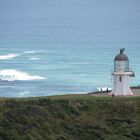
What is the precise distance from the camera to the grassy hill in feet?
112

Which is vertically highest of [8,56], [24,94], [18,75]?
[8,56]

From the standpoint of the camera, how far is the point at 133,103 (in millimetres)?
37031

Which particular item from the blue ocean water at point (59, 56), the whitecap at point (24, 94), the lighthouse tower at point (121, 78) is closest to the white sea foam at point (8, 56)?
the blue ocean water at point (59, 56)

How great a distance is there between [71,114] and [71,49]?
85.6 meters

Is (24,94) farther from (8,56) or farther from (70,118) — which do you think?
(8,56)

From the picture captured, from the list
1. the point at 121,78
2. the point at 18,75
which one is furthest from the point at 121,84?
the point at 18,75

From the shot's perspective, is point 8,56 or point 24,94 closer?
point 24,94

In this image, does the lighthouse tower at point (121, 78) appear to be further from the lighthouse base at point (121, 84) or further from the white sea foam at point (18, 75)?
the white sea foam at point (18, 75)

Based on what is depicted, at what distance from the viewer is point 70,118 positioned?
35.7 m

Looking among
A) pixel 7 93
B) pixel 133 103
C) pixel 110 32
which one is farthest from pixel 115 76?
pixel 110 32

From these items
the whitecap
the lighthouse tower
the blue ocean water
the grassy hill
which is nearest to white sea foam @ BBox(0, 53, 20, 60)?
the blue ocean water

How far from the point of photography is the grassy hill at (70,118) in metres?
34.0

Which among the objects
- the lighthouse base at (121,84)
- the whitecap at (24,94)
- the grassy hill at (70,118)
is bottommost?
the grassy hill at (70,118)

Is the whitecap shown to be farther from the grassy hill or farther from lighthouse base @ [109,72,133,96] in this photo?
the grassy hill
